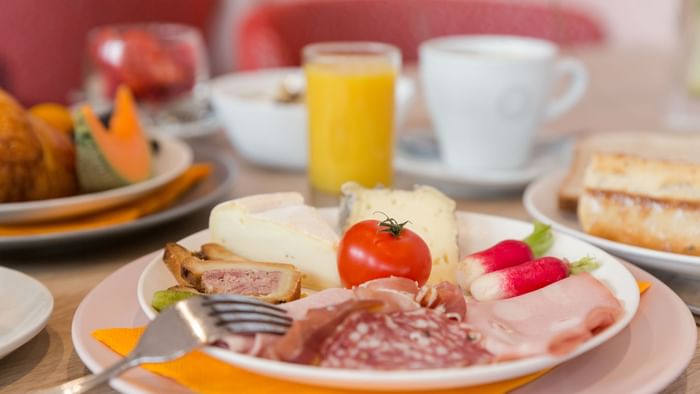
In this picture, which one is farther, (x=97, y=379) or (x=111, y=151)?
(x=111, y=151)

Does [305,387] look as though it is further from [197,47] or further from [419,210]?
[197,47]

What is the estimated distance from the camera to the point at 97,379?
2.47ft

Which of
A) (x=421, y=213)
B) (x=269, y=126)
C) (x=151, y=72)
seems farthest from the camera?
(x=151, y=72)

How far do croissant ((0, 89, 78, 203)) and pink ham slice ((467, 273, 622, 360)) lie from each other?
0.76 meters

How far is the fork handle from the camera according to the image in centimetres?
75

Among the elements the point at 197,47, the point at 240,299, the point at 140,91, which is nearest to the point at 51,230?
the point at 240,299

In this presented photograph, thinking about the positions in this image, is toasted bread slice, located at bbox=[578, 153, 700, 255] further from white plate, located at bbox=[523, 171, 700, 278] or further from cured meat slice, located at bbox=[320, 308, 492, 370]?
cured meat slice, located at bbox=[320, 308, 492, 370]

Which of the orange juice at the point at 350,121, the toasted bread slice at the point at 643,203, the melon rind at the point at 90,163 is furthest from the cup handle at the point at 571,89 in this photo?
the melon rind at the point at 90,163

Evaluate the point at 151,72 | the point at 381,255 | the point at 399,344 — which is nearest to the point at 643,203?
the point at 381,255

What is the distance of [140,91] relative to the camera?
2.01m

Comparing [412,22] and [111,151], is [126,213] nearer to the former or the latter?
[111,151]

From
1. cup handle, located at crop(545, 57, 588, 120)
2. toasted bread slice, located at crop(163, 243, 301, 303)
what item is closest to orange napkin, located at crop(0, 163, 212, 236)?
toasted bread slice, located at crop(163, 243, 301, 303)

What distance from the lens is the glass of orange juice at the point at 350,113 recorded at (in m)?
1.56

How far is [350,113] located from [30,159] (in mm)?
582
